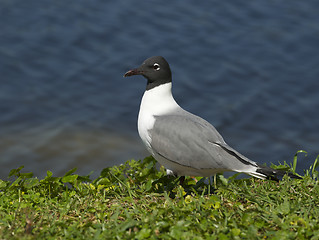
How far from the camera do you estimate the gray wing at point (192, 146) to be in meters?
5.87

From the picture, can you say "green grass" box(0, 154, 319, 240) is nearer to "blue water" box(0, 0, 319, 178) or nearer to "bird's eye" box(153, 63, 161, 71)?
"bird's eye" box(153, 63, 161, 71)

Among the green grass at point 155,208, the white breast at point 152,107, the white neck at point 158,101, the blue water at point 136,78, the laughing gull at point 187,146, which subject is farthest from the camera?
the blue water at point 136,78

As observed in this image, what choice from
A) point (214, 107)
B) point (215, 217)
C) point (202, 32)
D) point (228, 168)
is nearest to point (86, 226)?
point (215, 217)

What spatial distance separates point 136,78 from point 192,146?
5.82 metres

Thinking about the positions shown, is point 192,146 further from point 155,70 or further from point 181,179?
point 155,70

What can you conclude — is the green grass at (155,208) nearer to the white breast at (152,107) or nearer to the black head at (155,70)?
the white breast at (152,107)

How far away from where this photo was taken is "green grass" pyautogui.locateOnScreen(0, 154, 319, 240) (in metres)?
5.02

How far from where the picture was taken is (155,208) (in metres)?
5.61

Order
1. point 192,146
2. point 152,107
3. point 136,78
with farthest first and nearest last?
point 136,78, point 152,107, point 192,146

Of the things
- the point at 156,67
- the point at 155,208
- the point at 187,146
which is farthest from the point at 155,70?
the point at 155,208

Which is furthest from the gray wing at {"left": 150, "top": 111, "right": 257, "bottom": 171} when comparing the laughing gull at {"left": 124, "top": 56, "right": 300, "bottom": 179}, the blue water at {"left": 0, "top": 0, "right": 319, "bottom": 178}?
the blue water at {"left": 0, "top": 0, "right": 319, "bottom": 178}

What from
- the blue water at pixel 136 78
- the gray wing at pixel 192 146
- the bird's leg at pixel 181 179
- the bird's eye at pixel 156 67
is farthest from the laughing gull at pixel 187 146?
the blue water at pixel 136 78

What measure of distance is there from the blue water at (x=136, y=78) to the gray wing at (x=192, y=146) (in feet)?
11.3

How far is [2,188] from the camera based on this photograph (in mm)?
6227
